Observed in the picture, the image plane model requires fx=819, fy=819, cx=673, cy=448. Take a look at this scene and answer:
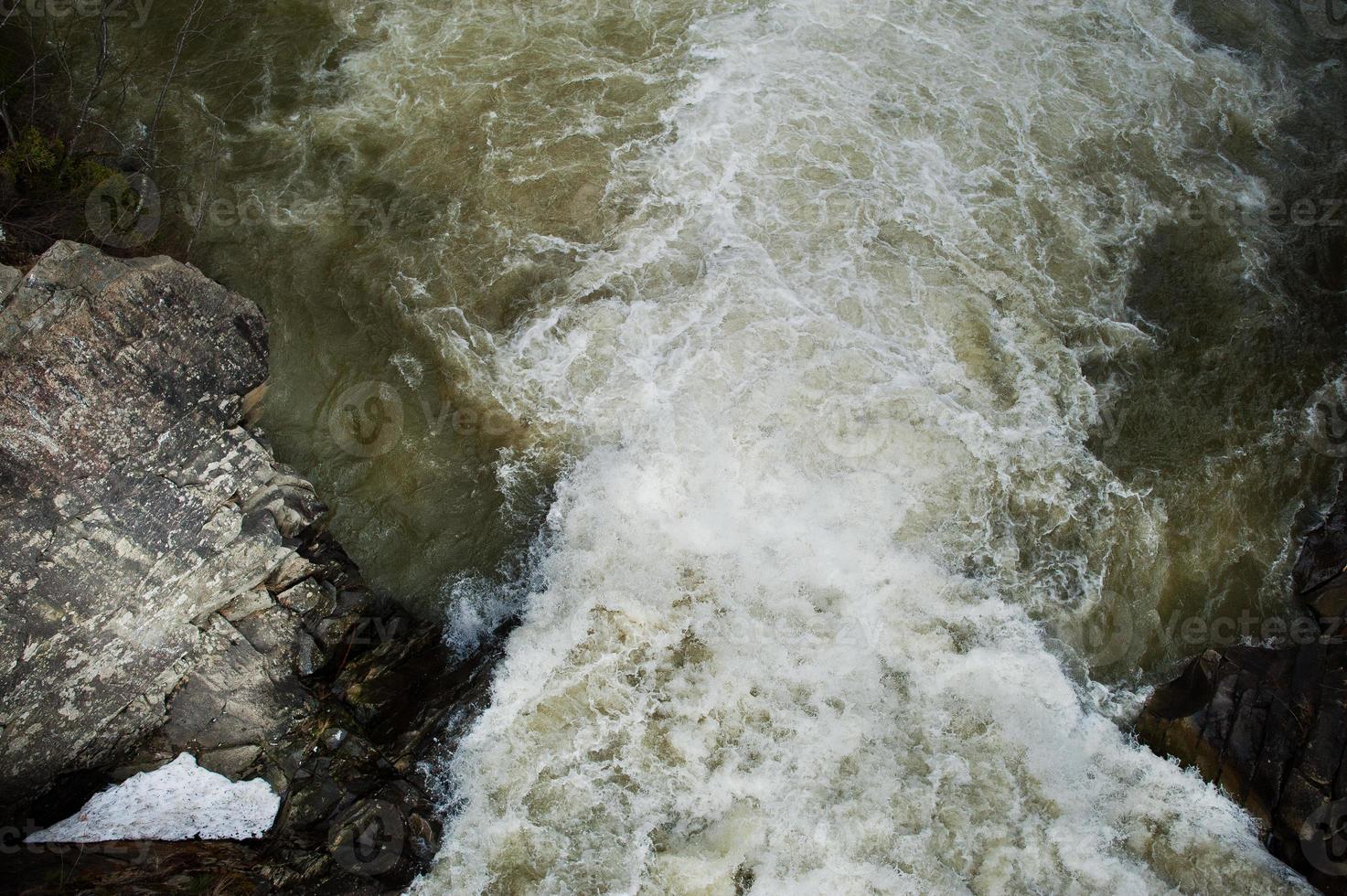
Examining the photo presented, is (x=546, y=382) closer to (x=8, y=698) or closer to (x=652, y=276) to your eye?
(x=652, y=276)

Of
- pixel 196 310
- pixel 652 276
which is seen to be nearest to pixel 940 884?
pixel 652 276

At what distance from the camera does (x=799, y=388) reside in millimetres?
9062

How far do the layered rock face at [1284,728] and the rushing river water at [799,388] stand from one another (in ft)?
1.06

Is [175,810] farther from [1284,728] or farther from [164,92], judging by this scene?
[1284,728]

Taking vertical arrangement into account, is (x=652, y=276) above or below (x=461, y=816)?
above

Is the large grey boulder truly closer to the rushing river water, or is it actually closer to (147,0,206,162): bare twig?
the rushing river water

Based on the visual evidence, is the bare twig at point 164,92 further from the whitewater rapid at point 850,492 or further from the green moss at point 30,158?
the whitewater rapid at point 850,492

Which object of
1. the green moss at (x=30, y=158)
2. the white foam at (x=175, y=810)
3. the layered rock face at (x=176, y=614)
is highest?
the green moss at (x=30, y=158)

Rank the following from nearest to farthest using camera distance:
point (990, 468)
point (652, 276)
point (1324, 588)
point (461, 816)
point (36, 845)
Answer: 1. point (36, 845)
2. point (461, 816)
3. point (1324, 588)
4. point (990, 468)
5. point (652, 276)

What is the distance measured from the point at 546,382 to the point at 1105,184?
25.9 ft

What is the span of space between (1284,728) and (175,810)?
9.64m

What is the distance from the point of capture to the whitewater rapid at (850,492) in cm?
694

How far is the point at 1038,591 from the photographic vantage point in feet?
26.8

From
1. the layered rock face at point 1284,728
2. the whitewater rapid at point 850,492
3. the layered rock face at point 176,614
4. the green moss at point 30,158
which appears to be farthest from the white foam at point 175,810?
the layered rock face at point 1284,728
